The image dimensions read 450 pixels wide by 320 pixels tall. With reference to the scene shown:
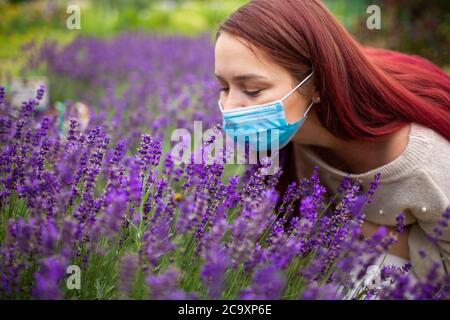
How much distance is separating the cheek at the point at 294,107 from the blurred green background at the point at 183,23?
8.06ft

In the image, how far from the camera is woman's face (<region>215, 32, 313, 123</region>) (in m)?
2.24

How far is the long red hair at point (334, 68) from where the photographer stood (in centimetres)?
228

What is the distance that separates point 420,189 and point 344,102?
0.53 meters

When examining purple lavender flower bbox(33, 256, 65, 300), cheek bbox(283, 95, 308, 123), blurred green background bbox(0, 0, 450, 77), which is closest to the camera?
purple lavender flower bbox(33, 256, 65, 300)

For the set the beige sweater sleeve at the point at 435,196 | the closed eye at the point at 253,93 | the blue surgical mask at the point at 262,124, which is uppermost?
the closed eye at the point at 253,93

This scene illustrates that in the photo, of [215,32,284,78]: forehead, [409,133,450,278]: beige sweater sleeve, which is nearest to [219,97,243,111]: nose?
[215,32,284,78]: forehead

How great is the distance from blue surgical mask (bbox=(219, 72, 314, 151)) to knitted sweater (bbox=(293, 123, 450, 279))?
14.3 inches

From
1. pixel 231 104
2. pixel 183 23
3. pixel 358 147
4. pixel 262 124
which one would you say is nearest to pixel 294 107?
pixel 262 124

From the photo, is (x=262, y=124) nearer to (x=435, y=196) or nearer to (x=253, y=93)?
(x=253, y=93)

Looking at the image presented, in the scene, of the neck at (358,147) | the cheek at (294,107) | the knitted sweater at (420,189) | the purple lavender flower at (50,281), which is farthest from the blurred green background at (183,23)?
the purple lavender flower at (50,281)

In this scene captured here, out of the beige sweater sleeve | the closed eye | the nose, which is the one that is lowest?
the beige sweater sleeve

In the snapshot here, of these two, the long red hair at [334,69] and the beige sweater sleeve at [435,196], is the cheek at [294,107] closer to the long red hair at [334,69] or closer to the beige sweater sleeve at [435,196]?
the long red hair at [334,69]

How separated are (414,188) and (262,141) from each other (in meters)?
0.71

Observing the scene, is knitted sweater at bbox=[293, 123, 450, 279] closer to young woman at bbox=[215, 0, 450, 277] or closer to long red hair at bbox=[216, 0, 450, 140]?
young woman at bbox=[215, 0, 450, 277]
